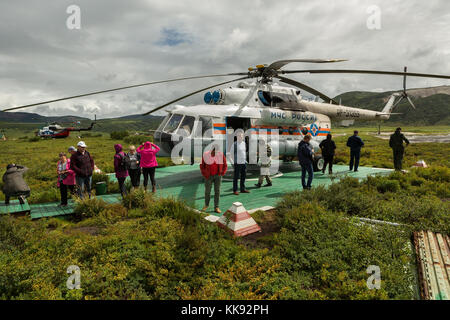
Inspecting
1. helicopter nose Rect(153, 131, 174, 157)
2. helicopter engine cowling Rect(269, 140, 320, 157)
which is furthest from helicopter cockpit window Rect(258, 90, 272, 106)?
helicopter nose Rect(153, 131, 174, 157)

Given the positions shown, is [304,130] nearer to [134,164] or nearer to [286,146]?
[286,146]

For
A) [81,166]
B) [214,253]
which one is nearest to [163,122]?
[81,166]

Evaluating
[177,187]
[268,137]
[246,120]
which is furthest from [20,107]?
[268,137]

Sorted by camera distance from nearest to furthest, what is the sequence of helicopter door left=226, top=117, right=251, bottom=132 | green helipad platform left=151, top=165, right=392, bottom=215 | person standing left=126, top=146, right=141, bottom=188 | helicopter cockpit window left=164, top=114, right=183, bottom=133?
green helipad platform left=151, top=165, right=392, bottom=215 < person standing left=126, top=146, right=141, bottom=188 < helicopter cockpit window left=164, top=114, right=183, bottom=133 < helicopter door left=226, top=117, right=251, bottom=132

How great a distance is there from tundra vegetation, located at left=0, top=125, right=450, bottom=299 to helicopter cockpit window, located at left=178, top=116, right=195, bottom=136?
342 cm

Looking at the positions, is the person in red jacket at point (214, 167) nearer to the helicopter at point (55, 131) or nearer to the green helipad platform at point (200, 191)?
the green helipad platform at point (200, 191)

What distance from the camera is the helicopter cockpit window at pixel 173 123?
29.1 feet

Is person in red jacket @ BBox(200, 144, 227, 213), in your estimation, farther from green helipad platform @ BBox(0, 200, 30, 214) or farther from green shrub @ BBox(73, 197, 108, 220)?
green helipad platform @ BBox(0, 200, 30, 214)

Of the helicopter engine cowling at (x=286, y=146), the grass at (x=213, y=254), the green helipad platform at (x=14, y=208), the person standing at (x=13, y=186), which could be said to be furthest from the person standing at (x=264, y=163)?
the person standing at (x=13, y=186)

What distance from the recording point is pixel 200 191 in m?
8.22

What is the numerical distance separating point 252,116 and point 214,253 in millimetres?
6595

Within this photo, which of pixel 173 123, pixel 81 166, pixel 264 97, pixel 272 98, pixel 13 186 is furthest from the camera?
pixel 272 98

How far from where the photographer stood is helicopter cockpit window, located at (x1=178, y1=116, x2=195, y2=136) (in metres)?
8.65
